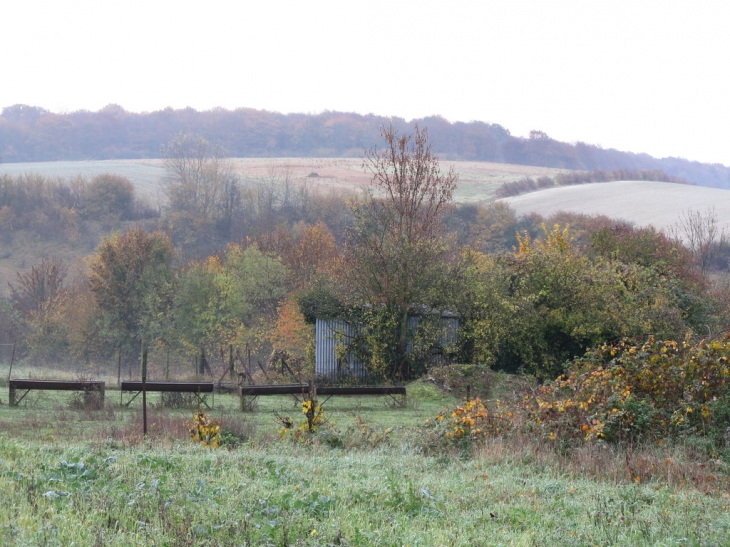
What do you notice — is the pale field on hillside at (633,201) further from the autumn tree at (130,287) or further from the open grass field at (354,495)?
the open grass field at (354,495)

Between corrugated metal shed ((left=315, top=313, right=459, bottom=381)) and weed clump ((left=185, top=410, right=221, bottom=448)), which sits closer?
weed clump ((left=185, top=410, right=221, bottom=448))

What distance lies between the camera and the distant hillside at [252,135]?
316ft

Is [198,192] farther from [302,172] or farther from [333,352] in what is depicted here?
[333,352]

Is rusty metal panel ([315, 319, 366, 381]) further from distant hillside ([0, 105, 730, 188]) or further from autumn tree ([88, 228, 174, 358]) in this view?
distant hillside ([0, 105, 730, 188])

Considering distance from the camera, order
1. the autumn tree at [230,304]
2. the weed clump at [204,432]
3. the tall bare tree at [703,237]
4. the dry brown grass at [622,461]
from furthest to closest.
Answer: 1. the tall bare tree at [703,237]
2. the autumn tree at [230,304]
3. the weed clump at [204,432]
4. the dry brown grass at [622,461]

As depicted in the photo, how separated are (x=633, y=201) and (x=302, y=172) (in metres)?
39.9

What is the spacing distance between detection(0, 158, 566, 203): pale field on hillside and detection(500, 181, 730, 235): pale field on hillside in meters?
6.44

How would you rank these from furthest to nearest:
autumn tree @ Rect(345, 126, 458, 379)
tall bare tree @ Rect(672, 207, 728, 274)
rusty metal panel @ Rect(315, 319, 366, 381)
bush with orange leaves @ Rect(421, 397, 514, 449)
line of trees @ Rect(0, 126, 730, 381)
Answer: tall bare tree @ Rect(672, 207, 728, 274)
rusty metal panel @ Rect(315, 319, 366, 381)
autumn tree @ Rect(345, 126, 458, 379)
line of trees @ Rect(0, 126, 730, 381)
bush with orange leaves @ Rect(421, 397, 514, 449)

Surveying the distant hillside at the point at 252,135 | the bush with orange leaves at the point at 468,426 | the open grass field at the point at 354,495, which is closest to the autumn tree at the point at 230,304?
the bush with orange leaves at the point at 468,426

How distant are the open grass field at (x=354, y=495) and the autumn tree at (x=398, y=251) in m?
13.8

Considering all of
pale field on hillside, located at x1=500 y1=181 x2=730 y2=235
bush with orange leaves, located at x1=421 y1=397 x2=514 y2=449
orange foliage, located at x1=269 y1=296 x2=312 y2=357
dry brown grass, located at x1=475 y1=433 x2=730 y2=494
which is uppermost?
pale field on hillside, located at x1=500 y1=181 x2=730 y2=235

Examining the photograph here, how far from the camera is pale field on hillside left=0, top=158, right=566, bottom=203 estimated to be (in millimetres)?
80062

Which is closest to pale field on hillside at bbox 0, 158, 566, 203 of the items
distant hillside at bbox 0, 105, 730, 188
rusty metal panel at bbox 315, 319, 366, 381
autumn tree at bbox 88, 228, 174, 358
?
distant hillside at bbox 0, 105, 730, 188

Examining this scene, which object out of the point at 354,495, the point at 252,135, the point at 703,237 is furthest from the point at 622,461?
the point at 252,135
